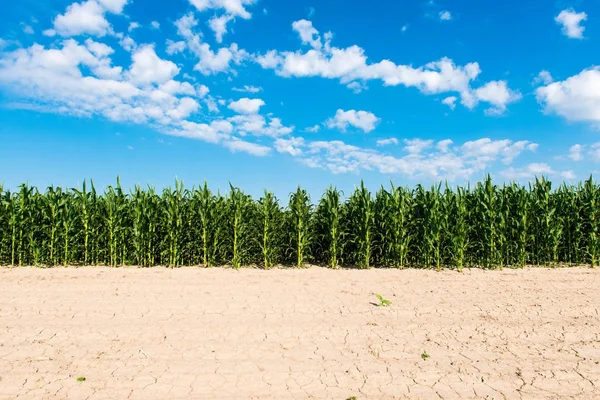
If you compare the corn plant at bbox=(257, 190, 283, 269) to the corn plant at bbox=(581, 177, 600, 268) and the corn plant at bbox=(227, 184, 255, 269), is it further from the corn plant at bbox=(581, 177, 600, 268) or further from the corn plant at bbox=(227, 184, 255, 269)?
the corn plant at bbox=(581, 177, 600, 268)

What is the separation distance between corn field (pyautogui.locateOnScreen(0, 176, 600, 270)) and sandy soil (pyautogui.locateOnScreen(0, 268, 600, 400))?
2530mm

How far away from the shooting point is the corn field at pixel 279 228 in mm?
12492

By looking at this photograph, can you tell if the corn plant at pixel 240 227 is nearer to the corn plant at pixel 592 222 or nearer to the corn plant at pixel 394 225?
the corn plant at pixel 394 225

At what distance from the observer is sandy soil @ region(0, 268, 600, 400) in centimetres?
456

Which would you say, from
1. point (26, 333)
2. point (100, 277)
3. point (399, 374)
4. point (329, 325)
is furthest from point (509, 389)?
point (100, 277)

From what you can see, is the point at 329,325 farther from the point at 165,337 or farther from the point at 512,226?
the point at 512,226

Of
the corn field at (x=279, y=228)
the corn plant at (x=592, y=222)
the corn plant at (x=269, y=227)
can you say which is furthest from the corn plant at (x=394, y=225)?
the corn plant at (x=592, y=222)

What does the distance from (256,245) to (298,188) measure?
7.44ft

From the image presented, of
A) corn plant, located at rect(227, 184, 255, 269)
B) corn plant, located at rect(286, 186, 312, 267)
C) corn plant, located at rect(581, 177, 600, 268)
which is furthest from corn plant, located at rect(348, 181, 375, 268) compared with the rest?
corn plant, located at rect(581, 177, 600, 268)

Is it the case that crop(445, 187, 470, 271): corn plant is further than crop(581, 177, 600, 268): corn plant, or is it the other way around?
crop(581, 177, 600, 268): corn plant

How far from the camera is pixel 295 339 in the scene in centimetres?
591

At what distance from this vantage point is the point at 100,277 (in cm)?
1059

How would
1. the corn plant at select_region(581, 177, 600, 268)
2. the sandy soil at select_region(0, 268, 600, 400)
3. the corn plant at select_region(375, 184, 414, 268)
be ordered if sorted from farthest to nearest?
1. the corn plant at select_region(581, 177, 600, 268)
2. the corn plant at select_region(375, 184, 414, 268)
3. the sandy soil at select_region(0, 268, 600, 400)

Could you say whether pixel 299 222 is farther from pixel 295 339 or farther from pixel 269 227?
pixel 295 339
